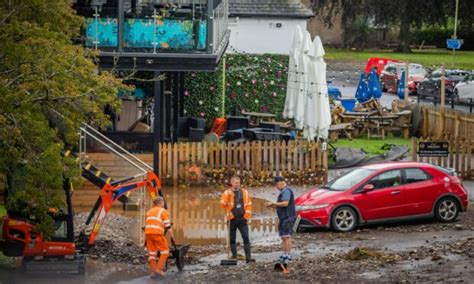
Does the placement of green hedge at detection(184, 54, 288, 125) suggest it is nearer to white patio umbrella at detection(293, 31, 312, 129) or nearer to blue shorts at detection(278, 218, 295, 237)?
white patio umbrella at detection(293, 31, 312, 129)

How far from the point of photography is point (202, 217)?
86.7ft

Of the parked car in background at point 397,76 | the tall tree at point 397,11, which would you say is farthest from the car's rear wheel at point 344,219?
the tall tree at point 397,11

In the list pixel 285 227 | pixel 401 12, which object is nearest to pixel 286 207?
pixel 285 227

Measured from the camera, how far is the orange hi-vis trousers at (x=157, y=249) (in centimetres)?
1977

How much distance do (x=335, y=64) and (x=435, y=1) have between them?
9.13 meters

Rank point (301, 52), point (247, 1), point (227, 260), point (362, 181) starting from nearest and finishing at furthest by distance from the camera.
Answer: point (227, 260), point (362, 181), point (301, 52), point (247, 1)

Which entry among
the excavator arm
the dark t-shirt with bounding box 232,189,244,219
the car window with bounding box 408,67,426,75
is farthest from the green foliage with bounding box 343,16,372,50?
the dark t-shirt with bounding box 232,189,244,219

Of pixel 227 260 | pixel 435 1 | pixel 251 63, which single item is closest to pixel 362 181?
pixel 227 260

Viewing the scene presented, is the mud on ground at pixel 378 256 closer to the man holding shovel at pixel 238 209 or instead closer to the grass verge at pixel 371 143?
the man holding shovel at pixel 238 209

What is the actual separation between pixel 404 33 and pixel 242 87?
3656 cm

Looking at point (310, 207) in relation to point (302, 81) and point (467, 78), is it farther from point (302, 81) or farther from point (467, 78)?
point (467, 78)

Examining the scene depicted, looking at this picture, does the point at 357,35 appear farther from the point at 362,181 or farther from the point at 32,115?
the point at 32,115

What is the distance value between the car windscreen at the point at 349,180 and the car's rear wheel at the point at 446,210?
1608 millimetres

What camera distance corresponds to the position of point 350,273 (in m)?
19.0
